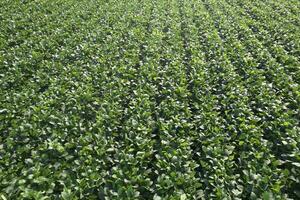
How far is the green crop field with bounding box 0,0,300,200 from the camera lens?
426cm

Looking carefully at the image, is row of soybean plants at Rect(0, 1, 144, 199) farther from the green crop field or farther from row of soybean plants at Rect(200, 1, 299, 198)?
row of soybean plants at Rect(200, 1, 299, 198)

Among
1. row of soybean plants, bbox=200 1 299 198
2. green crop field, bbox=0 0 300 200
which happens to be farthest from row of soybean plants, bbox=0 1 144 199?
row of soybean plants, bbox=200 1 299 198

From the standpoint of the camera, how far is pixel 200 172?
15.8ft

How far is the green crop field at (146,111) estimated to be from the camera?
14.0ft

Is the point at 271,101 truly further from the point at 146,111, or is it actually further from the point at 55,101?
the point at 55,101

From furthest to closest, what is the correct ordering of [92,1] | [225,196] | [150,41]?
1. [92,1]
2. [150,41]
3. [225,196]

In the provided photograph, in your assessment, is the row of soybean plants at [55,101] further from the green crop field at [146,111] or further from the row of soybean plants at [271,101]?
the row of soybean plants at [271,101]

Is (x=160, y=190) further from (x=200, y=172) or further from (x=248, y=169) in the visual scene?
(x=248, y=169)

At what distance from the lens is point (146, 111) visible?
19.7 feet

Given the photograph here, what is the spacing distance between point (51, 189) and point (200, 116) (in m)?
3.03

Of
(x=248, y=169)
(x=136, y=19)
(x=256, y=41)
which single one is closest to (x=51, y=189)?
(x=248, y=169)

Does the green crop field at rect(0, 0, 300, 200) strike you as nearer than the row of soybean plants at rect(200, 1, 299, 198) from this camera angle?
Yes

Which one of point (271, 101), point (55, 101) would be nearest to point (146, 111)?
point (55, 101)

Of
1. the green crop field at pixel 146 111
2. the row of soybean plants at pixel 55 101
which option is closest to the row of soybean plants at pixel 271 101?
the green crop field at pixel 146 111
